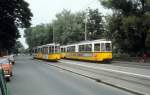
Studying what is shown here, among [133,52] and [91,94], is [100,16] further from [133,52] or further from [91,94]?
[91,94]

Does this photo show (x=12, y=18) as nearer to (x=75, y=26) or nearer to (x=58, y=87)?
(x=75, y=26)

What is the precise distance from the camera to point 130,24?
57.8 m

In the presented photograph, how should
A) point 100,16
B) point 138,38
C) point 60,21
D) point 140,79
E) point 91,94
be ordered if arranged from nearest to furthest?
1. point 91,94
2. point 140,79
3. point 138,38
4. point 100,16
5. point 60,21

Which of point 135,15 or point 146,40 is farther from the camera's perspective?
point 135,15

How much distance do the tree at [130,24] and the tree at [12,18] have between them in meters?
12.8

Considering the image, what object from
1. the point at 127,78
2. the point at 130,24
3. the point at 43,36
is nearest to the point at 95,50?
the point at 130,24

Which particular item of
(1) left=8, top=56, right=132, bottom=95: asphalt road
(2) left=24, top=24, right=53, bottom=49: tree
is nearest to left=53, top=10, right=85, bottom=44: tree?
(2) left=24, top=24, right=53, bottom=49: tree

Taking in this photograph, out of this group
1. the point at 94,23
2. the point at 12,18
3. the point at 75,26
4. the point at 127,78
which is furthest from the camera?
the point at 94,23

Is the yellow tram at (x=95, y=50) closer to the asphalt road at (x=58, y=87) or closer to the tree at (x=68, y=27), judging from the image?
the asphalt road at (x=58, y=87)

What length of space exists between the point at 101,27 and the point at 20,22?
44.3m

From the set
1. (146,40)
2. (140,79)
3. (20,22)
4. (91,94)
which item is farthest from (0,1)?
(91,94)

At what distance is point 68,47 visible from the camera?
232 ft

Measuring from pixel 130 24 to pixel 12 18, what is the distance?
17817mm

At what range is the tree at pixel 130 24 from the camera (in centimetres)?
5747
